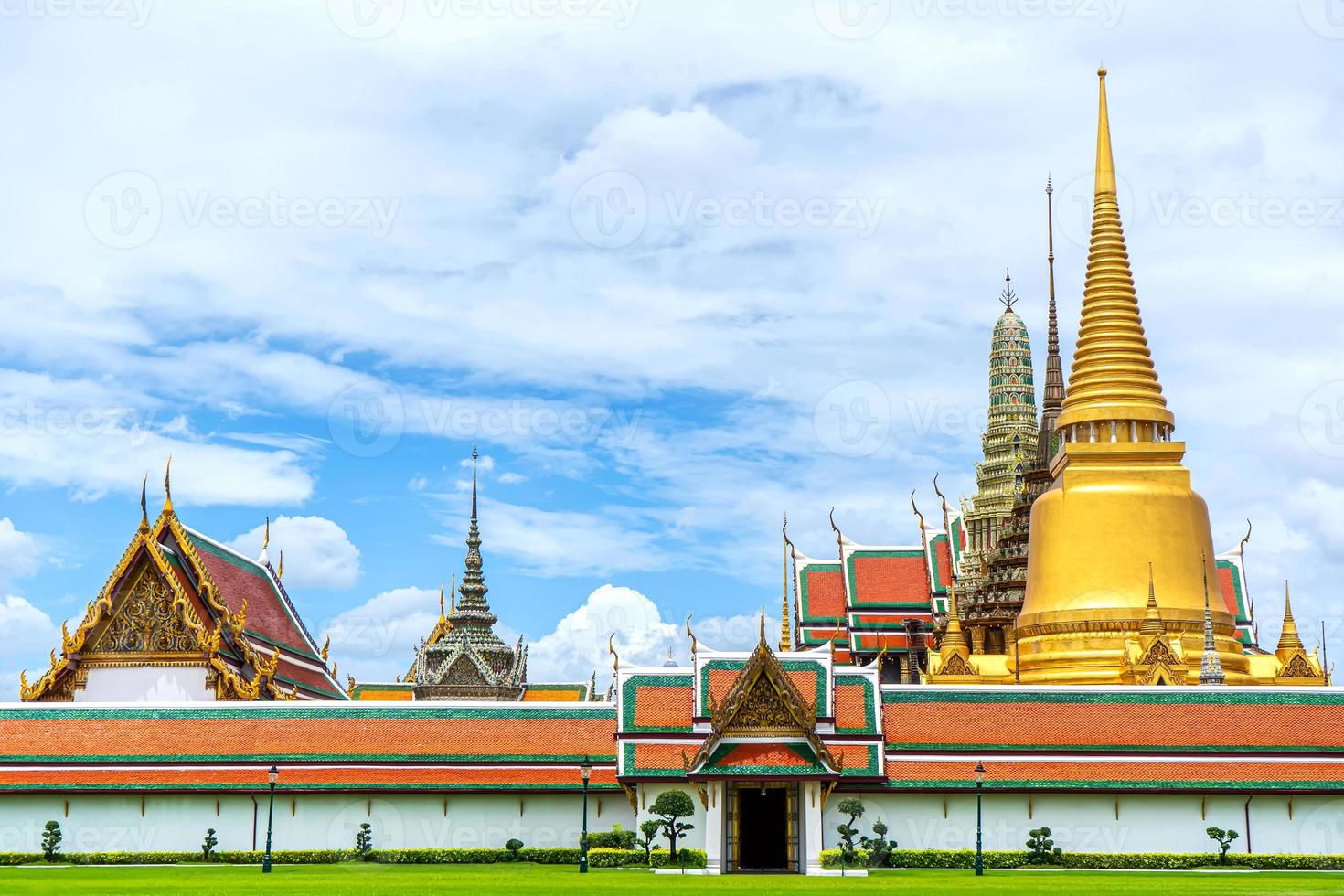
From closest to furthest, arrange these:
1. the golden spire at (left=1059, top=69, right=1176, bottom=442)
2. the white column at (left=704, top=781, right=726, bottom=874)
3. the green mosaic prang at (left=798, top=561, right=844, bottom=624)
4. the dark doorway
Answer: the white column at (left=704, top=781, right=726, bottom=874) < the dark doorway < the golden spire at (left=1059, top=69, right=1176, bottom=442) < the green mosaic prang at (left=798, top=561, right=844, bottom=624)

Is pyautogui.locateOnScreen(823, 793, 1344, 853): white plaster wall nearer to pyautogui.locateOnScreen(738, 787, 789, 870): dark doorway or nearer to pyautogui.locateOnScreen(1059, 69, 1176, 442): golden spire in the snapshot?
pyautogui.locateOnScreen(738, 787, 789, 870): dark doorway

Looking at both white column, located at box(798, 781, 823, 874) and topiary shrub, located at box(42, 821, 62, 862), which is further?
topiary shrub, located at box(42, 821, 62, 862)

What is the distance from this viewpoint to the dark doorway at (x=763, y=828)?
3697cm

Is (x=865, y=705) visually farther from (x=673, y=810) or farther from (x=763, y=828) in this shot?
(x=673, y=810)

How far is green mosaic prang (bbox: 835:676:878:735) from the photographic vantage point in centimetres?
3903

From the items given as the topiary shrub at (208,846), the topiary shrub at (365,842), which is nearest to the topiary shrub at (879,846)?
the topiary shrub at (365,842)

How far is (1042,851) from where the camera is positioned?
121ft

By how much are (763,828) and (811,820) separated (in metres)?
1.19

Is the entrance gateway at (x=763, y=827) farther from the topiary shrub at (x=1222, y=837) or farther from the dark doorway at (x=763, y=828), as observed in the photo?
the topiary shrub at (x=1222, y=837)

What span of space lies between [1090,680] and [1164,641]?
2380mm

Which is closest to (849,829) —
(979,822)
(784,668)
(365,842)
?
(979,822)

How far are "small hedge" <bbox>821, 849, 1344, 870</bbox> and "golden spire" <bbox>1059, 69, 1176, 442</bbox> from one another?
18.1 metres

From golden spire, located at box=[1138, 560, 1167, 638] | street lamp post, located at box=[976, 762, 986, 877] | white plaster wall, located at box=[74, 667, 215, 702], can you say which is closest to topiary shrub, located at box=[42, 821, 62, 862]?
white plaster wall, located at box=[74, 667, 215, 702]

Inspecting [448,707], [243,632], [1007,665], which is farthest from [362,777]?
[1007,665]
